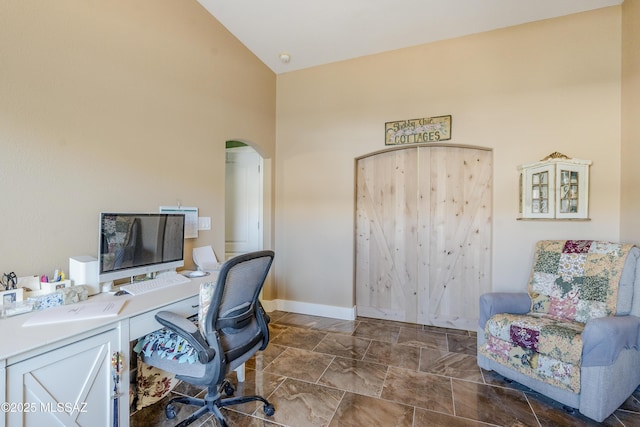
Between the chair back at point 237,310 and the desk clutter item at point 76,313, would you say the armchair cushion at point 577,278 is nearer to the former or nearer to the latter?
the chair back at point 237,310

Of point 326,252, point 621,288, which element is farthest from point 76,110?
point 621,288

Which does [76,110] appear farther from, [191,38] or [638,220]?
[638,220]

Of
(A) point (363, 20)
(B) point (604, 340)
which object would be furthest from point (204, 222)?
(B) point (604, 340)

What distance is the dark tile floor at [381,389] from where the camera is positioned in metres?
1.86

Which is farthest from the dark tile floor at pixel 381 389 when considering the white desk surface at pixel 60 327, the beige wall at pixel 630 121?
the beige wall at pixel 630 121

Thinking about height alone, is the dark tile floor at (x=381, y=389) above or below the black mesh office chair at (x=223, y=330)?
below

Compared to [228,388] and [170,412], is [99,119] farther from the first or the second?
[228,388]

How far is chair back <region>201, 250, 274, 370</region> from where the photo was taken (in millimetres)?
1510

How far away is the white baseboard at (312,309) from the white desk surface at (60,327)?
7.27ft

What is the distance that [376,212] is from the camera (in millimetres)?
3645

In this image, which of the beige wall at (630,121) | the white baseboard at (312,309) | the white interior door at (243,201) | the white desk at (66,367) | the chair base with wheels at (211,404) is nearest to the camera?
the white desk at (66,367)

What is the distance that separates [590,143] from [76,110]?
415 centimetres

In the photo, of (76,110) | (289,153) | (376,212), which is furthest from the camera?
(289,153)

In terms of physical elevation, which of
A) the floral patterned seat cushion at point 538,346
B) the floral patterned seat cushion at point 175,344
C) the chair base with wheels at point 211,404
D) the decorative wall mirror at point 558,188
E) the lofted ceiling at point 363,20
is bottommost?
the chair base with wheels at point 211,404
